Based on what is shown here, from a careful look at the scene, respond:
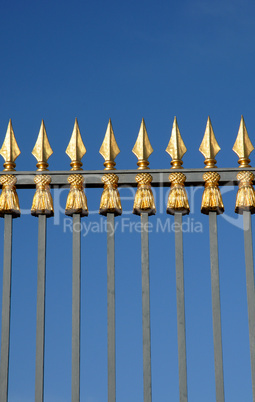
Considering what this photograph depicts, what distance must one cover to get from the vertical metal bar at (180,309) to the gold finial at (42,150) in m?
1.24

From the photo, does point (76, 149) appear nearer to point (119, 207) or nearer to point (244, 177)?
point (119, 207)

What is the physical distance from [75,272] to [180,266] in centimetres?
86

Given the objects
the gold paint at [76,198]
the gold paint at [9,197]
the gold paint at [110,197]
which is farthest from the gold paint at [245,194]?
the gold paint at [9,197]

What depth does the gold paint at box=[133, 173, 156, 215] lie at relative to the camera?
6707mm

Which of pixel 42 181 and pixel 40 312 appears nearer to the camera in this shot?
pixel 40 312

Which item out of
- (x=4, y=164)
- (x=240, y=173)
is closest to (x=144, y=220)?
(x=240, y=173)

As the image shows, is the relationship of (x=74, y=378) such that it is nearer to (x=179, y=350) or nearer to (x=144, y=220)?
(x=179, y=350)

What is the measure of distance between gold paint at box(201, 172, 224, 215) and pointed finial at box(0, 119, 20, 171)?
5.46 ft

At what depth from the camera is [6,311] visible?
21.4 feet

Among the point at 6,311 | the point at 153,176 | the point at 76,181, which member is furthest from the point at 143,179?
the point at 6,311

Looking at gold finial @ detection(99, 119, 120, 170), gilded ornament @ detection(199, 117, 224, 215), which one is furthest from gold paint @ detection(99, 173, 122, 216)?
gilded ornament @ detection(199, 117, 224, 215)

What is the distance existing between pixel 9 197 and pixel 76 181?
585mm

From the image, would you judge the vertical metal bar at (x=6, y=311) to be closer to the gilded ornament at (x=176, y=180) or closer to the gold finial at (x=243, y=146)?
the gilded ornament at (x=176, y=180)

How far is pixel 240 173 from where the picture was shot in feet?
22.5
